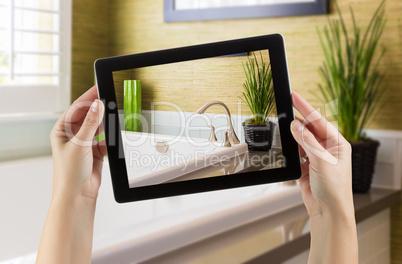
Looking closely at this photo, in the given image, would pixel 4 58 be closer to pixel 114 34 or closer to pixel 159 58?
pixel 114 34

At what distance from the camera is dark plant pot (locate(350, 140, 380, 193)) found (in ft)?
5.40

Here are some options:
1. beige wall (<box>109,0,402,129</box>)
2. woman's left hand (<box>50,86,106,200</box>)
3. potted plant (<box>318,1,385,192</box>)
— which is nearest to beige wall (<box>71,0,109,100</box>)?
beige wall (<box>109,0,402,129</box>)

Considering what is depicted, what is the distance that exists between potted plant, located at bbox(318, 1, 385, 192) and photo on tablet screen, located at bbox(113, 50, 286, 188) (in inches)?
42.0

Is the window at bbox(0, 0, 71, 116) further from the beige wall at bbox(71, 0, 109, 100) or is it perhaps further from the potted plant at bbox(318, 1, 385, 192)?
the potted plant at bbox(318, 1, 385, 192)

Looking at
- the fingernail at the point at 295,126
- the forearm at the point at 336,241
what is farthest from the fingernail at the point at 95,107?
the forearm at the point at 336,241

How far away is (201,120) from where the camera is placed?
66cm

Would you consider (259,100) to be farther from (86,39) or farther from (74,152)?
(86,39)

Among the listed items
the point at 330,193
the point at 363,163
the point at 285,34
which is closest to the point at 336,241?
the point at 330,193

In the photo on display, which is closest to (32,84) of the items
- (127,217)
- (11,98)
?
(11,98)

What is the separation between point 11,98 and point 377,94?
55.9 inches

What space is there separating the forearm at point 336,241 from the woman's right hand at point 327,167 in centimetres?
1

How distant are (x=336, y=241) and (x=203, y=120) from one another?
0.82 feet

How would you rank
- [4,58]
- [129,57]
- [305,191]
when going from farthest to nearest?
[4,58] < [305,191] < [129,57]

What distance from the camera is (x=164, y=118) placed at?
66 cm
